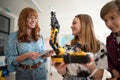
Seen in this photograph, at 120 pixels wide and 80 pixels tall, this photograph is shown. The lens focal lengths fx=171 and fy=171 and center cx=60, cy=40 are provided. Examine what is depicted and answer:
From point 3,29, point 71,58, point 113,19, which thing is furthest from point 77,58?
point 3,29

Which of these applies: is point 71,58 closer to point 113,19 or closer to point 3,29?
point 113,19

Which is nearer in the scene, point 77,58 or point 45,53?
point 77,58

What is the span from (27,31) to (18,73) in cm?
26

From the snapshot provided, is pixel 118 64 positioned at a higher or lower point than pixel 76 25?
lower

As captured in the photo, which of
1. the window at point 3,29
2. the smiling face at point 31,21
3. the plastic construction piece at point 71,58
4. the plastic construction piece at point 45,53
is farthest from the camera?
the window at point 3,29

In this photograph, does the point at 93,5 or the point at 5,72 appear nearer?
the point at 5,72

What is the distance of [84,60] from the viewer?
0.69m

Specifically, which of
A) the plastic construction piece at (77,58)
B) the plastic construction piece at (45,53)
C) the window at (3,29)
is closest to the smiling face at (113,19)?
the plastic construction piece at (77,58)

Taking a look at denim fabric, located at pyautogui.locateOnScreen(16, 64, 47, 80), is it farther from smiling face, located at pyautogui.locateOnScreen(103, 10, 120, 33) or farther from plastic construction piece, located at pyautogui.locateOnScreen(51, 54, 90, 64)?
smiling face, located at pyautogui.locateOnScreen(103, 10, 120, 33)

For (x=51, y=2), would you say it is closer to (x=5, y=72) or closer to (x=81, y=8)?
(x=81, y=8)

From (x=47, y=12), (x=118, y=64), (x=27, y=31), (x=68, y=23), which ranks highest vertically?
(x=47, y=12)

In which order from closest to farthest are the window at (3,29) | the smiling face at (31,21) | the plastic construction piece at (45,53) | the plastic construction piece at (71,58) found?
the plastic construction piece at (71,58)
the plastic construction piece at (45,53)
the smiling face at (31,21)
the window at (3,29)

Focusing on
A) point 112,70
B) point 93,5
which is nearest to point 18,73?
point 112,70

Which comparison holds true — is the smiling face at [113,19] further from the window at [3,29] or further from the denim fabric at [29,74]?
the window at [3,29]
